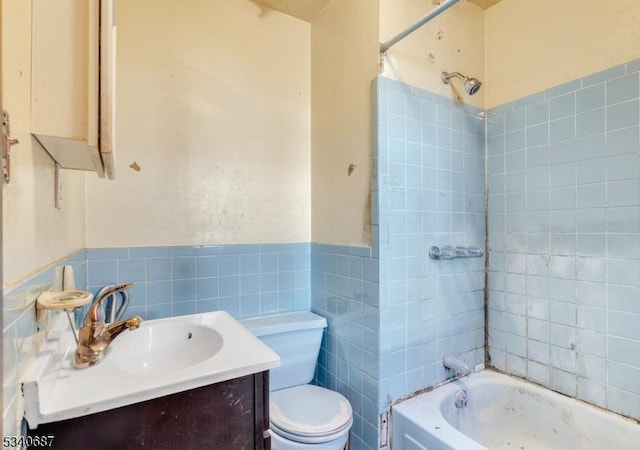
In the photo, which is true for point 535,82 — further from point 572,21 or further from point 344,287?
point 344,287

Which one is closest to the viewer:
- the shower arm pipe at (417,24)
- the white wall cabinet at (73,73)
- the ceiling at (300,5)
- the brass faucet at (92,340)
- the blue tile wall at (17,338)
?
the blue tile wall at (17,338)

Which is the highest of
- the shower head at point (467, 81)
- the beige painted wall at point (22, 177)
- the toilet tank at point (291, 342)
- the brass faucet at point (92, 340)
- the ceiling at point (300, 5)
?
the ceiling at point (300, 5)

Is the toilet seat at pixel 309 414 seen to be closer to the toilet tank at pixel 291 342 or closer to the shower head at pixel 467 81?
the toilet tank at pixel 291 342

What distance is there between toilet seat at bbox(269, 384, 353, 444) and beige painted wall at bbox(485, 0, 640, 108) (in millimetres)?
1820

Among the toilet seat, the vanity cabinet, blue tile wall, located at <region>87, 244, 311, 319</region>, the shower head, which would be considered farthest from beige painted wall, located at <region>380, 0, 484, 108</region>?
the toilet seat

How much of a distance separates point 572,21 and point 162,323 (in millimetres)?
2275

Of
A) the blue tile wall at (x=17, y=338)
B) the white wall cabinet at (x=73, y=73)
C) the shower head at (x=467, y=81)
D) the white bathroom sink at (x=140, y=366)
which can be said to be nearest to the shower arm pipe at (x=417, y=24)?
the shower head at (x=467, y=81)

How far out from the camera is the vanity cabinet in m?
0.73

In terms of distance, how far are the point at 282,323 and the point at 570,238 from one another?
146 centimetres

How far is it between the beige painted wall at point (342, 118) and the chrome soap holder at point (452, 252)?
0.37 m

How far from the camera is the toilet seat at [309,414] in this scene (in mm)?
1300

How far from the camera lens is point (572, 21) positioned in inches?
59.4

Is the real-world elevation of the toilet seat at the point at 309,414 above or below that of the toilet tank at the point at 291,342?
below

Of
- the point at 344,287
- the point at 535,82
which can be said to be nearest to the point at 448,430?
the point at 344,287
